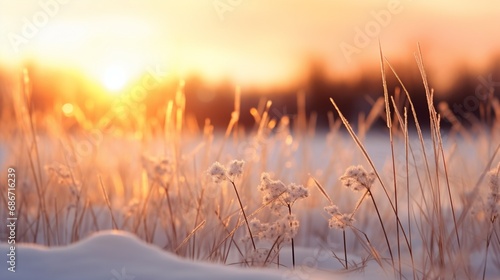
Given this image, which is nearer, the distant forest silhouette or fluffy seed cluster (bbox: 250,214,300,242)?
fluffy seed cluster (bbox: 250,214,300,242)

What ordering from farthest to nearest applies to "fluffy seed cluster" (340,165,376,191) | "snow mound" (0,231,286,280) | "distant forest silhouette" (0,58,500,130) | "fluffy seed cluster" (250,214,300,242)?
"distant forest silhouette" (0,58,500,130) → "fluffy seed cluster" (250,214,300,242) → "fluffy seed cluster" (340,165,376,191) → "snow mound" (0,231,286,280)

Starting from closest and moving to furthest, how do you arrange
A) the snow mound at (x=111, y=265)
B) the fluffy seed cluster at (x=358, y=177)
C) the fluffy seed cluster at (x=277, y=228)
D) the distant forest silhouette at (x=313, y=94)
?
1. the snow mound at (x=111, y=265)
2. the fluffy seed cluster at (x=358, y=177)
3. the fluffy seed cluster at (x=277, y=228)
4. the distant forest silhouette at (x=313, y=94)

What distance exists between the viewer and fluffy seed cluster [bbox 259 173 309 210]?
5.60 feet

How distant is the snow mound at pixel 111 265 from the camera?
1504mm

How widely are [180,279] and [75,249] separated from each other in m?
0.40

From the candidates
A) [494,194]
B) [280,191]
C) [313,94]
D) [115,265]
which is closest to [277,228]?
[280,191]

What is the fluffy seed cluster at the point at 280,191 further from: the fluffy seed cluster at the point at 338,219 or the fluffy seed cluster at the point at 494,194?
the fluffy seed cluster at the point at 494,194

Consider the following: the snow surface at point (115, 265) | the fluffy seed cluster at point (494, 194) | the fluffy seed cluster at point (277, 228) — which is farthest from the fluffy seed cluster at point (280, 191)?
the fluffy seed cluster at point (494, 194)

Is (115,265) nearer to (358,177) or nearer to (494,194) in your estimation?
(358,177)

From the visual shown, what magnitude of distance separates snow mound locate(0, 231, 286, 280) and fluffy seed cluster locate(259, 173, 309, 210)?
0.76 ft

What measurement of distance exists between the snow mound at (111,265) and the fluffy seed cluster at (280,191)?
0.76 ft

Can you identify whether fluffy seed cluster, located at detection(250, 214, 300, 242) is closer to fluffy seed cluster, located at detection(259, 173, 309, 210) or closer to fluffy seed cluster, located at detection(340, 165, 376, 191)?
fluffy seed cluster, located at detection(259, 173, 309, 210)

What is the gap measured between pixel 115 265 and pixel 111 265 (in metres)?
0.01

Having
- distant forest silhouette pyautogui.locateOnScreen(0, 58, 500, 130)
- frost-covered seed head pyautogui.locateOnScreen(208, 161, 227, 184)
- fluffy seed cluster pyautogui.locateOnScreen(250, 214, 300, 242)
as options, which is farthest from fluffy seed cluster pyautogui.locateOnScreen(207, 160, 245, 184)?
distant forest silhouette pyautogui.locateOnScreen(0, 58, 500, 130)
